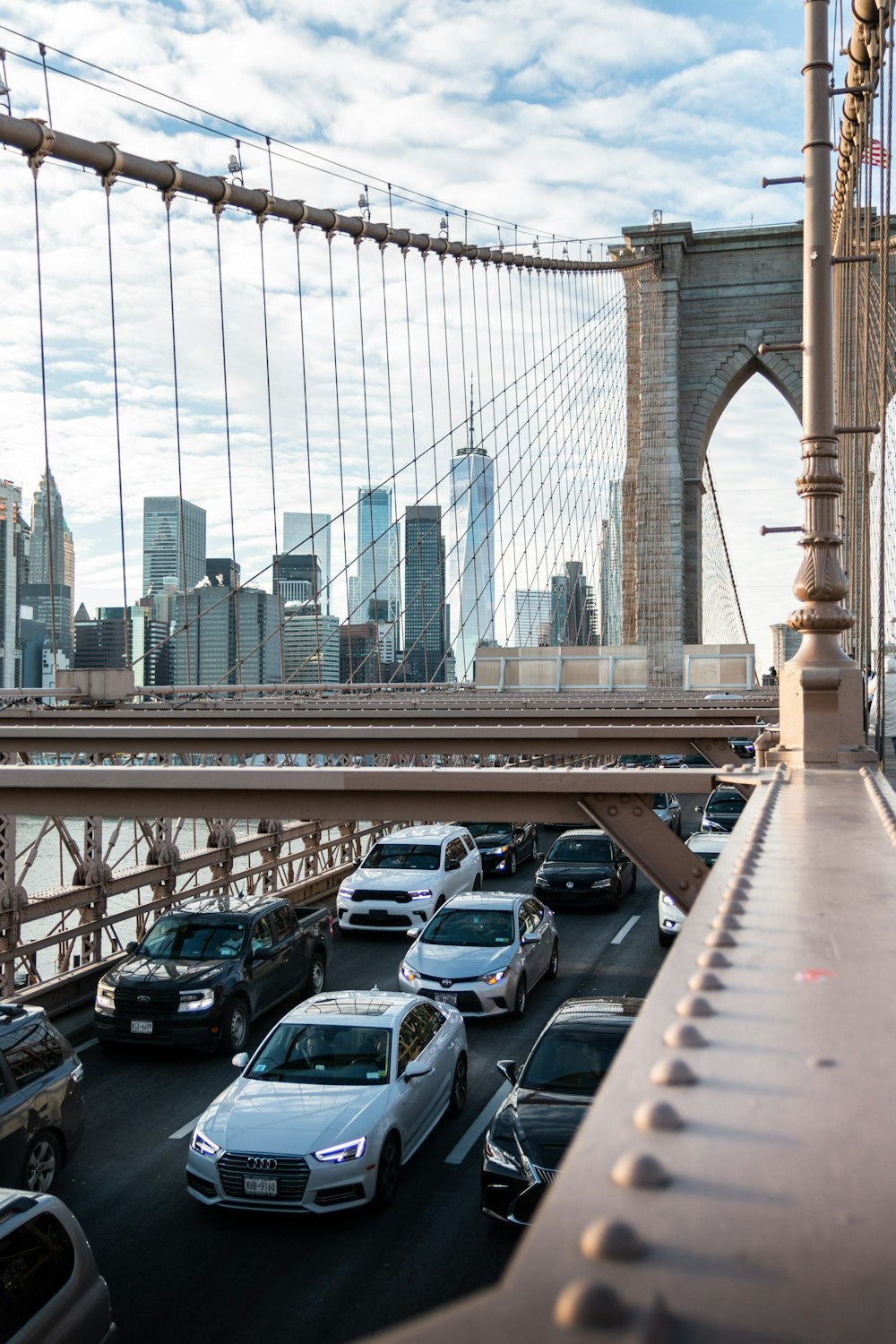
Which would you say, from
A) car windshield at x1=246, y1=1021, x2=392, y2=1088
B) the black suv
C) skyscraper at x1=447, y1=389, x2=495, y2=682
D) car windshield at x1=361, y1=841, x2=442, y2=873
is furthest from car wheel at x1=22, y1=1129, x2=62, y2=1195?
skyscraper at x1=447, y1=389, x2=495, y2=682

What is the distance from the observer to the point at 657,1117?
138 cm

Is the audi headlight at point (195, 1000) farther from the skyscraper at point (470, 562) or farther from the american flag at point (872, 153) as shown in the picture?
the skyscraper at point (470, 562)

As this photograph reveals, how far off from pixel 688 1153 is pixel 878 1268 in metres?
0.26

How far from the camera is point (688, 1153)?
1312 millimetres

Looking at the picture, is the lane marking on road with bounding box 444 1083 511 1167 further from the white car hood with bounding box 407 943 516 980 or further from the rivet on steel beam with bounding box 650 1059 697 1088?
the rivet on steel beam with bounding box 650 1059 697 1088

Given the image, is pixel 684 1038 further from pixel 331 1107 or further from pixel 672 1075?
pixel 331 1107

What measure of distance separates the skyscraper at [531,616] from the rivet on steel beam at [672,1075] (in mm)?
47035

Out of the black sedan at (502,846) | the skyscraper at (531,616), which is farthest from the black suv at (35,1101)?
the skyscraper at (531,616)

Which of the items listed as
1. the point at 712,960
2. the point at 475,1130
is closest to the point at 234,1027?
the point at 475,1130

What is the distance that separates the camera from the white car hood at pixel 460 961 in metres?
13.9

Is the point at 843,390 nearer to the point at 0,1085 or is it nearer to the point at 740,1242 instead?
the point at 0,1085

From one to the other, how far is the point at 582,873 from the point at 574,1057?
12.0 m

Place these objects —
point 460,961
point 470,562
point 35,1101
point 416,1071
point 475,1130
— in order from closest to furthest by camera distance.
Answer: point 35,1101
point 416,1071
point 475,1130
point 460,961
point 470,562

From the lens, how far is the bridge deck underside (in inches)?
39.4
